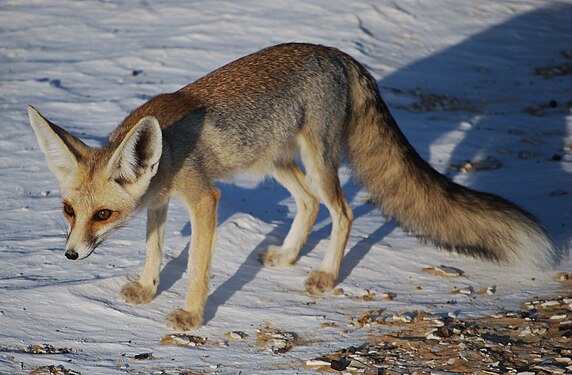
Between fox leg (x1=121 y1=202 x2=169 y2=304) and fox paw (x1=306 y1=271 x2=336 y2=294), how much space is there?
42.4 inches

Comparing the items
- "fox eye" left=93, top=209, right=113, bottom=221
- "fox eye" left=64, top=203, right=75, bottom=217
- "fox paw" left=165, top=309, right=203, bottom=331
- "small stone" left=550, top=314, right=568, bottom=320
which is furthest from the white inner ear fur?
"small stone" left=550, top=314, right=568, bottom=320

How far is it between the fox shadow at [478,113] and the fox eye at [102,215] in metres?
0.95

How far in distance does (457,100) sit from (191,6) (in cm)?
409

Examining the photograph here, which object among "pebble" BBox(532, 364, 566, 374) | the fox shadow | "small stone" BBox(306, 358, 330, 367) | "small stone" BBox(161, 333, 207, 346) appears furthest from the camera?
the fox shadow

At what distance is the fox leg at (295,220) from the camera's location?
6228 millimetres

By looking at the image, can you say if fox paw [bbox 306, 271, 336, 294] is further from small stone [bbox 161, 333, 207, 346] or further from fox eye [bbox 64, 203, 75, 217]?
fox eye [bbox 64, 203, 75, 217]

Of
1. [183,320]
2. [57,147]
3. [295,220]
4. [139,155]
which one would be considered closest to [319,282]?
[295,220]

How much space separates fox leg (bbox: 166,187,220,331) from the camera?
5195 millimetres

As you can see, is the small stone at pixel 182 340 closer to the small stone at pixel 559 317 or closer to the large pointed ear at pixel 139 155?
the large pointed ear at pixel 139 155

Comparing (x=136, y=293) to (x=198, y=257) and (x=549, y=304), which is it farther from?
(x=549, y=304)

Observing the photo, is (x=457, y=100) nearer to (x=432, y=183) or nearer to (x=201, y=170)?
(x=432, y=183)

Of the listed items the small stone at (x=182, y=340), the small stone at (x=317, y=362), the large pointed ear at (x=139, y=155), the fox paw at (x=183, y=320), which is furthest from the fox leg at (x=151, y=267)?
the small stone at (x=317, y=362)

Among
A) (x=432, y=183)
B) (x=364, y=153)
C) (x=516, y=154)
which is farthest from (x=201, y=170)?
(x=516, y=154)

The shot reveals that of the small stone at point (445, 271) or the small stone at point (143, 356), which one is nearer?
the small stone at point (143, 356)
